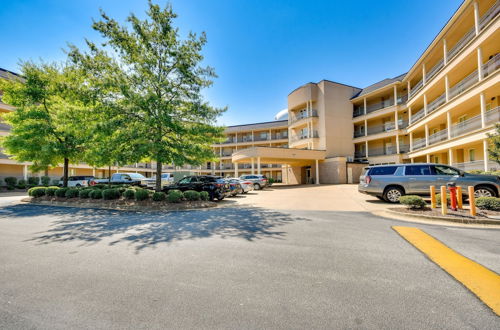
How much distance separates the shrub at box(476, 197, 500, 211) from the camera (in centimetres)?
785

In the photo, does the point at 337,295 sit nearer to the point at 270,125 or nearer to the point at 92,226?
the point at 92,226

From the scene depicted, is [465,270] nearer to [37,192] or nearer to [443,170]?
[443,170]

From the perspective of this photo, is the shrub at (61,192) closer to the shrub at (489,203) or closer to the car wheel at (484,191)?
the shrub at (489,203)

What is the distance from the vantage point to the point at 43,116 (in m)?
13.8

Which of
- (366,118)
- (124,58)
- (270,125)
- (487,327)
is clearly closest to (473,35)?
(366,118)

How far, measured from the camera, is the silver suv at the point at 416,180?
1004 centimetres

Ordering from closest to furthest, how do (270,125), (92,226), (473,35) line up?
(92,226) → (473,35) → (270,125)

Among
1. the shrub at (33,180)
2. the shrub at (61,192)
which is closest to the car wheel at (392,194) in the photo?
the shrub at (61,192)

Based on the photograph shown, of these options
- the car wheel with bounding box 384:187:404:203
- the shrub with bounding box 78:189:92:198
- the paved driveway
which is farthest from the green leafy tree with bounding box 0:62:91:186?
the car wheel with bounding box 384:187:404:203

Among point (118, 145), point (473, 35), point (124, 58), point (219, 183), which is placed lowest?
point (219, 183)

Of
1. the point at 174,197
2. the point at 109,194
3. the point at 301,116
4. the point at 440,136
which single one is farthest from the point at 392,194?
the point at 301,116

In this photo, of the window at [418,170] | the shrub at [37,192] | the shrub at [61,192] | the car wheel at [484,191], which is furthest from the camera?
the shrub at [37,192]

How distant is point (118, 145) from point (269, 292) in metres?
10.8

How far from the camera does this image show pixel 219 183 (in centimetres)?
1405
